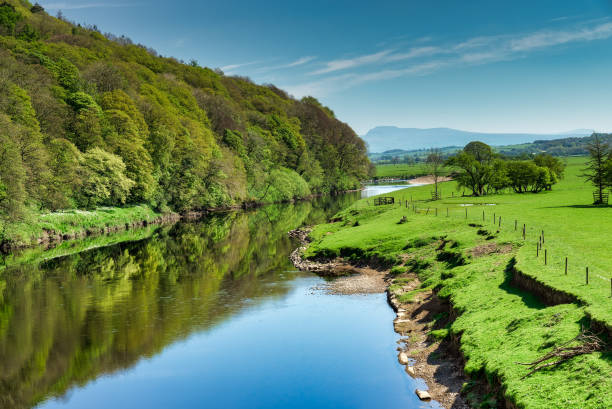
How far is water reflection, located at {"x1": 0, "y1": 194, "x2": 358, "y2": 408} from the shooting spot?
84.5 ft

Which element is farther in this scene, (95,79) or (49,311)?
(95,79)

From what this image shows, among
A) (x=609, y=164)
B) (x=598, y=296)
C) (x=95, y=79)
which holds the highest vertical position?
(x=95, y=79)

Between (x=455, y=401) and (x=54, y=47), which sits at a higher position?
(x=54, y=47)

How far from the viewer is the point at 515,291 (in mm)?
26922

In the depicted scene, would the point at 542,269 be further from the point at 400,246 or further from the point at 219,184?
the point at 219,184

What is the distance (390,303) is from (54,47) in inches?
4097

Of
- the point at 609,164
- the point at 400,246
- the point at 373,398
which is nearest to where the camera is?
the point at 373,398

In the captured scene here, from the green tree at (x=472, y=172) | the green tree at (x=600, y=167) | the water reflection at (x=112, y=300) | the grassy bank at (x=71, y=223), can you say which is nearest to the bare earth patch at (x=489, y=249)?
the water reflection at (x=112, y=300)

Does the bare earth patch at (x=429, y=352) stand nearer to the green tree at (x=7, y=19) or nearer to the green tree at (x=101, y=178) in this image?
the green tree at (x=101, y=178)

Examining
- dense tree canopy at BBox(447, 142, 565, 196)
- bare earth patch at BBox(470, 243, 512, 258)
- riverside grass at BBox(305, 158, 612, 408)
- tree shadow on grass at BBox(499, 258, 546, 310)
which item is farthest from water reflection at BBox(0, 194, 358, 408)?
dense tree canopy at BBox(447, 142, 565, 196)

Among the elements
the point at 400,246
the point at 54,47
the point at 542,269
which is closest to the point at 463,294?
the point at 542,269

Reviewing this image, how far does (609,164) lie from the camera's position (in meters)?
71.3

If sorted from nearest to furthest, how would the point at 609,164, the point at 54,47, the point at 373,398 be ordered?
the point at 373,398 → the point at 609,164 → the point at 54,47

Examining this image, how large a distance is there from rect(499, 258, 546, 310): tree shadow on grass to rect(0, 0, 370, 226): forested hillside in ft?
173
